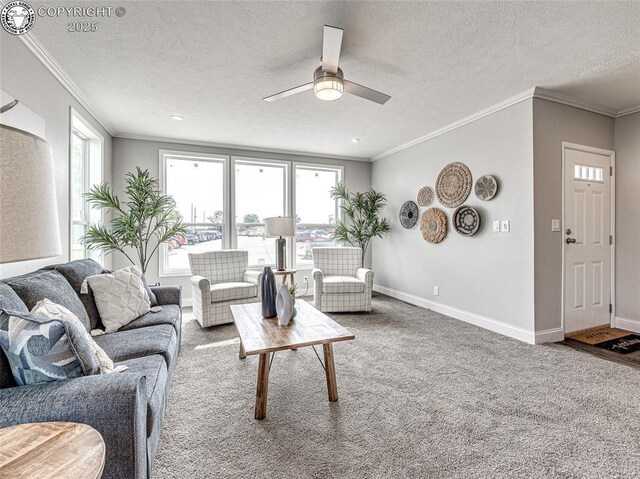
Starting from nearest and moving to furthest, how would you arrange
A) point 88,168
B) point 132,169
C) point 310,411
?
point 310,411 < point 88,168 < point 132,169

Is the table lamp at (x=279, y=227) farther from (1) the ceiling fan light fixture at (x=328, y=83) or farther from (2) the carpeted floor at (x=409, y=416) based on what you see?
(1) the ceiling fan light fixture at (x=328, y=83)

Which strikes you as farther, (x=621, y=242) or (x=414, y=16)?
(x=621, y=242)

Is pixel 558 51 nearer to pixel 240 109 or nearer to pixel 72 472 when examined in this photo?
pixel 240 109

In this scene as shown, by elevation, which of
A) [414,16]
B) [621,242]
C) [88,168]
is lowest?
[621,242]

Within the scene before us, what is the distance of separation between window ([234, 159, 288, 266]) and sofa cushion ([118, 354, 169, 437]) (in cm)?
338

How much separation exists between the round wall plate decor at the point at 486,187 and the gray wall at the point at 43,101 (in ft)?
13.4

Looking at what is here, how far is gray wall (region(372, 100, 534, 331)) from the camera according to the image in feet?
10.1

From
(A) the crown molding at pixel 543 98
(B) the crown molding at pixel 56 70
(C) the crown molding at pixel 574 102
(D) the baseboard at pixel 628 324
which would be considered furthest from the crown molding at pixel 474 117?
(B) the crown molding at pixel 56 70

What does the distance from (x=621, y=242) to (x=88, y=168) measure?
6.37 metres

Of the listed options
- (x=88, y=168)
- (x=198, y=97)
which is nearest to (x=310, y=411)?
(x=198, y=97)

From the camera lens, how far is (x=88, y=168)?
3.66 m

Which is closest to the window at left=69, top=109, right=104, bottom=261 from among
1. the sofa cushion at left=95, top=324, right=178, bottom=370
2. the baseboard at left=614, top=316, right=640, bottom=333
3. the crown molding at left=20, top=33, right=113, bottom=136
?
the crown molding at left=20, top=33, right=113, bottom=136

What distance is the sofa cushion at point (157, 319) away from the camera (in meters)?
2.16

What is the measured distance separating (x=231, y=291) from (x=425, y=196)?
2953 mm
